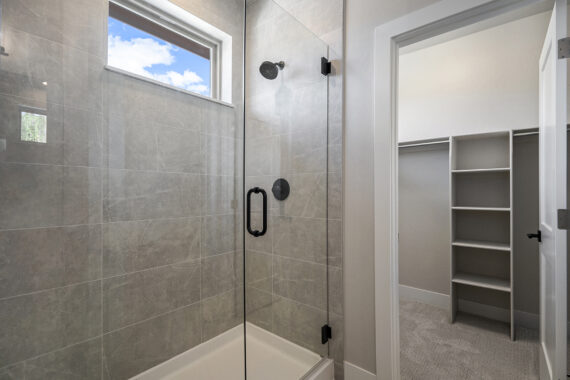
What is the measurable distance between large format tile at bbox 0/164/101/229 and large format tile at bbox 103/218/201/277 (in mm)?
145

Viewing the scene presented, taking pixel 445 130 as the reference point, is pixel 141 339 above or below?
below

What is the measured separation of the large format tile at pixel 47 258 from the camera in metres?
1.10

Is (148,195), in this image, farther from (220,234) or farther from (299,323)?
(299,323)

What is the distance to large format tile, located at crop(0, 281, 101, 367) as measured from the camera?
1101 mm

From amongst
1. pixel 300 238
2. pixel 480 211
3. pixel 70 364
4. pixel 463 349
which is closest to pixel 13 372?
pixel 70 364

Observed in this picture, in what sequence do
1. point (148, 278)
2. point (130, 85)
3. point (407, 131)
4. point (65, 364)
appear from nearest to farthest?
1. point (65, 364)
2. point (130, 85)
3. point (148, 278)
4. point (407, 131)

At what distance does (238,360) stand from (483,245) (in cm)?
226

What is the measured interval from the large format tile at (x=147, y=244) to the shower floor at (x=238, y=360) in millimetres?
628

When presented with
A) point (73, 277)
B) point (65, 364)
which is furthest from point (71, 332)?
point (73, 277)

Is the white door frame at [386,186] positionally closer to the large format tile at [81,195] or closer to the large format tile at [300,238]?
the large format tile at [300,238]

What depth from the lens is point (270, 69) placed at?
1354mm

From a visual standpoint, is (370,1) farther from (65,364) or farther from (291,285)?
(65,364)

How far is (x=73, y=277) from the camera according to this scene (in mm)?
1246

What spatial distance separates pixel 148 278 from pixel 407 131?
9.51 ft
